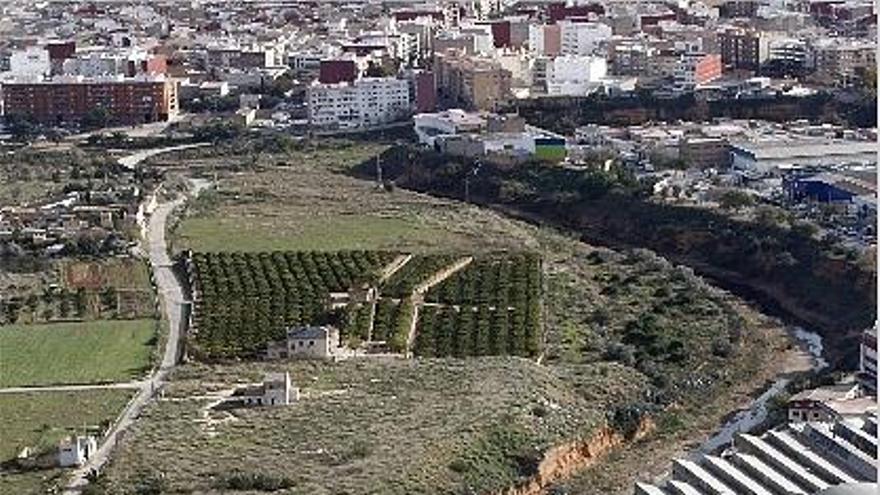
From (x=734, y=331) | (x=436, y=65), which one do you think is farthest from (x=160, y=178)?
(x=734, y=331)

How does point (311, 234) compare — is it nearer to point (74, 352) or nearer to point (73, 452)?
point (74, 352)

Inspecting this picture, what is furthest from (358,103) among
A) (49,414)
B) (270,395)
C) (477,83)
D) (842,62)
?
(49,414)

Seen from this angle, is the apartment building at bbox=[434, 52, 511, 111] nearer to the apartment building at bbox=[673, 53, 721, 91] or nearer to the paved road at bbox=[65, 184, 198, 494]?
the apartment building at bbox=[673, 53, 721, 91]

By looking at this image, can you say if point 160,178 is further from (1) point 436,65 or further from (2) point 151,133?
(1) point 436,65

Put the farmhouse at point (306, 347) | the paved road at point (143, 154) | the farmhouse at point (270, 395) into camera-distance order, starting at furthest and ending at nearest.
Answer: the paved road at point (143, 154) → the farmhouse at point (306, 347) → the farmhouse at point (270, 395)

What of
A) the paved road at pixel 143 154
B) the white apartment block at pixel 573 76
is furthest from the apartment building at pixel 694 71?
the paved road at pixel 143 154

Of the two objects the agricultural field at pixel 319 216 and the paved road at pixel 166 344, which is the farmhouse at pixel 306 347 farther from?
the agricultural field at pixel 319 216

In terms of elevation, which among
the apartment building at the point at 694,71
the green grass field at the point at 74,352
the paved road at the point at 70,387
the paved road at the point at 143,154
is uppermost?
the apartment building at the point at 694,71

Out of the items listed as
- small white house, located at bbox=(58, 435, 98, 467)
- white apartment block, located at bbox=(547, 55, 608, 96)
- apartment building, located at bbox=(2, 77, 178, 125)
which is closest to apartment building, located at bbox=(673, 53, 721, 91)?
white apartment block, located at bbox=(547, 55, 608, 96)
